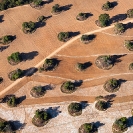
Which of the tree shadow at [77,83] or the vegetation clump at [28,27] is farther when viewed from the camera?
the vegetation clump at [28,27]

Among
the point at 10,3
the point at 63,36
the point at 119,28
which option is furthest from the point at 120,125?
the point at 10,3

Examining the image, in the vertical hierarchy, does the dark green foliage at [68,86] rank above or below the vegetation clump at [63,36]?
below

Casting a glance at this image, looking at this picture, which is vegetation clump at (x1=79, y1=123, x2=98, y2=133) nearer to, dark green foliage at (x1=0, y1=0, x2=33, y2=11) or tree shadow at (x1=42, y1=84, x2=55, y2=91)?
tree shadow at (x1=42, y1=84, x2=55, y2=91)


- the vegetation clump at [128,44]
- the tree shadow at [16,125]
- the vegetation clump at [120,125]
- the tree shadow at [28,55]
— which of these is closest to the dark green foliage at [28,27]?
the tree shadow at [28,55]

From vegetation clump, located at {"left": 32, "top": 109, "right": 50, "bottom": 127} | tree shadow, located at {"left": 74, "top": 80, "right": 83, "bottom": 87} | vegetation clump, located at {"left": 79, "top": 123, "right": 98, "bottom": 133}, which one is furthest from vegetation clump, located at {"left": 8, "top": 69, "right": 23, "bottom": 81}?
vegetation clump, located at {"left": 79, "top": 123, "right": 98, "bottom": 133}

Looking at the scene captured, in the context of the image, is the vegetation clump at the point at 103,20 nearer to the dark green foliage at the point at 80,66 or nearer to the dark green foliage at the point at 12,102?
the dark green foliage at the point at 80,66

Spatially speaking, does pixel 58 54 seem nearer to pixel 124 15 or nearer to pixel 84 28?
pixel 84 28
